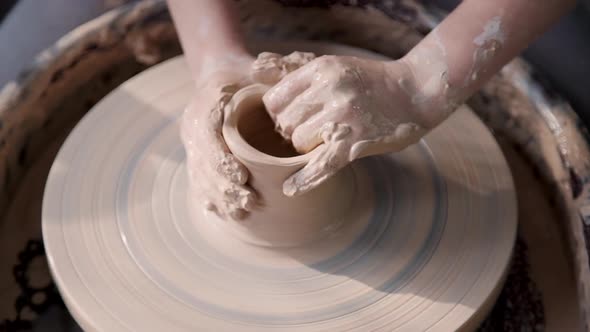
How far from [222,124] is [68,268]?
0.46 meters

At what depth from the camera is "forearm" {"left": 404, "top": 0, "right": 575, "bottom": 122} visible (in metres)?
1.30

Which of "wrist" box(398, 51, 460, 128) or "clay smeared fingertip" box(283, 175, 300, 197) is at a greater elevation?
"wrist" box(398, 51, 460, 128)

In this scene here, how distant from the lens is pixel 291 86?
4.11ft

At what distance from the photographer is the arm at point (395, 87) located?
121cm

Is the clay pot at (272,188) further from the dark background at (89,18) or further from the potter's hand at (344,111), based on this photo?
the dark background at (89,18)

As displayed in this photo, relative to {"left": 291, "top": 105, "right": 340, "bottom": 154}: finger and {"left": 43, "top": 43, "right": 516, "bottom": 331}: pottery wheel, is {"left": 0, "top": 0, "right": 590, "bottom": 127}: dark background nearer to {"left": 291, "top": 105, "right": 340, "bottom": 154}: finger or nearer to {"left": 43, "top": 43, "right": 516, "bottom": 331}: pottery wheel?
{"left": 43, "top": 43, "right": 516, "bottom": 331}: pottery wheel

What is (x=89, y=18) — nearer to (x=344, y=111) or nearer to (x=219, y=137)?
(x=219, y=137)

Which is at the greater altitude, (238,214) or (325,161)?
(325,161)

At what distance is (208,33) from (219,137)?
1.16 ft

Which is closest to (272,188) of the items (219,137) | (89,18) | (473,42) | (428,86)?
(219,137)

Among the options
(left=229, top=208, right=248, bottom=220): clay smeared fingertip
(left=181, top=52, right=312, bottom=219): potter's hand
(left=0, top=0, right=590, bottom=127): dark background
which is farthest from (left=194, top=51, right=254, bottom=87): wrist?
(left=0, top=0, right=590, bottom=127): dark background

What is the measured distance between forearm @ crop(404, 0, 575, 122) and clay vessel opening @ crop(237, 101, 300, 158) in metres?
0.32

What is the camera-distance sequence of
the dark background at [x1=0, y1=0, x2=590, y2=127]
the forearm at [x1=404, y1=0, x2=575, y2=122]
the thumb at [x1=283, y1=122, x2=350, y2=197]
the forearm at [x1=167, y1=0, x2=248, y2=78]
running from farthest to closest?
the dark background at [x1=0, y1=0, x2=590, y2=127], the forearm at [x1=167, y1=0, x2=248, y2=78], the forearm at [x1=404, y1=0, x2=575, y2=122], the thumb at [x1=283, y1=122, x2=350, y2=197]

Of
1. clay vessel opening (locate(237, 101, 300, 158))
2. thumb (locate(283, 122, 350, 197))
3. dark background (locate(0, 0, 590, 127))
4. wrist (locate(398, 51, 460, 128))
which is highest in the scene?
wrist (locate(398, 51, 460, 128))
